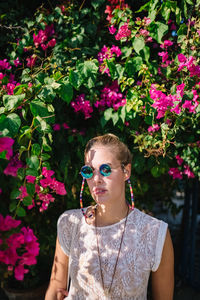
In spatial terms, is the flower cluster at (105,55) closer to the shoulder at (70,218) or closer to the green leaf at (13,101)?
the green leaf at (13,101)

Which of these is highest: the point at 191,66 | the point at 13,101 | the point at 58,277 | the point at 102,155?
the point at 191,66

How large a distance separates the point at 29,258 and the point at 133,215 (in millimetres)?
758

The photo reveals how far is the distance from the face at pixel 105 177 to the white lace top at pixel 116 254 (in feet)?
0.66

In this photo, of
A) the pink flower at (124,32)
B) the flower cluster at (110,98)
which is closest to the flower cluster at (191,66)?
the pink flower at (124,32)

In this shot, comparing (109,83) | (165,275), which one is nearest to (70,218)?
(165,275)

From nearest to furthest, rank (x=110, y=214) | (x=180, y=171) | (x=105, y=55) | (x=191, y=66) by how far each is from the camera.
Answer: (x=110, y=214), (x=191, y=66), (x=105, y=55), (x=180, y=171)

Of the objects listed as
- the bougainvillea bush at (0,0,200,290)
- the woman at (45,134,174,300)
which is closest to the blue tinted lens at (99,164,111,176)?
the woman at (45,134,174,300)

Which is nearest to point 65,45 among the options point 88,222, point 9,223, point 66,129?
point 66,129

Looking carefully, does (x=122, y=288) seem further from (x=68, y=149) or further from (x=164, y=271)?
(x=68, y=149)

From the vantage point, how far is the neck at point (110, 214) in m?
1.58

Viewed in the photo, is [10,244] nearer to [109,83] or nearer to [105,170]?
[105,170]

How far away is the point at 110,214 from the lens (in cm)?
159

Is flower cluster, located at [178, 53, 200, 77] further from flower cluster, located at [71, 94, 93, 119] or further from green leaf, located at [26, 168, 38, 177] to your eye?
green leaf, located at [26, 168, 38, 177]

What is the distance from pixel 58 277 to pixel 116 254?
1.30 ft
